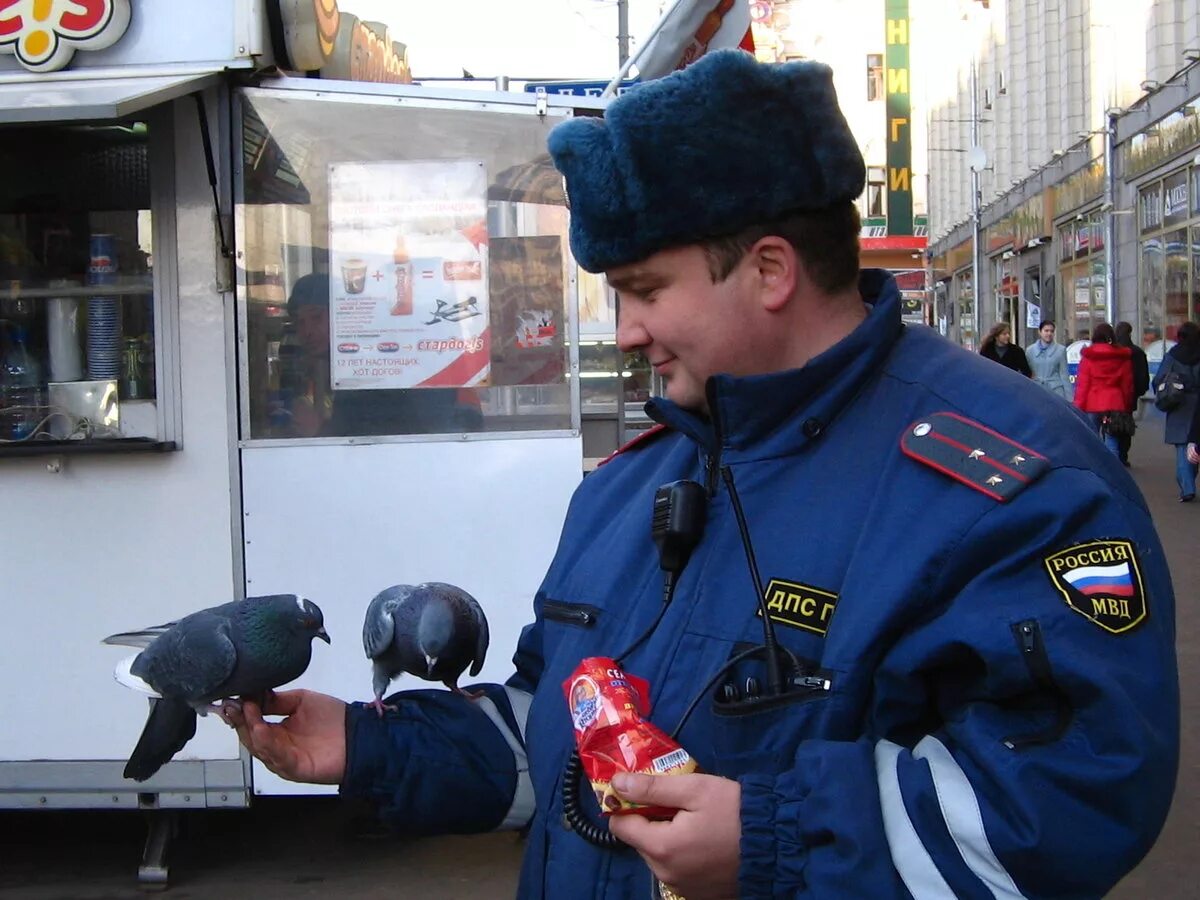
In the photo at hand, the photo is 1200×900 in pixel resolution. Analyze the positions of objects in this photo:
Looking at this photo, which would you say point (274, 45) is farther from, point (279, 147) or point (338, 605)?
point (338, 605)

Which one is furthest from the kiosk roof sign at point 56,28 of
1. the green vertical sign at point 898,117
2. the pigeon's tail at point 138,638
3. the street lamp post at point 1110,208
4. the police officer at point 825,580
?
the green vertical sign at point 898,117

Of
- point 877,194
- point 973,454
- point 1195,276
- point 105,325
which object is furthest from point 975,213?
point 973,454

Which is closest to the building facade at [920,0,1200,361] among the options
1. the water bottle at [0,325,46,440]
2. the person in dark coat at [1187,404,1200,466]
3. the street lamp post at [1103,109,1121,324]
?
the street lamp post at [1103,109,1121,324]

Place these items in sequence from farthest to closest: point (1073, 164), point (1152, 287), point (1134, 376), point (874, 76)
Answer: point (874, 76) < point (1073, 164) < point (1152, 287) < point (1134, 376)

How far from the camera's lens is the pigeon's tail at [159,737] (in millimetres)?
2197

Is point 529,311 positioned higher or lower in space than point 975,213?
lower

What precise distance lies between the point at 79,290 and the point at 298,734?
3.13 metres

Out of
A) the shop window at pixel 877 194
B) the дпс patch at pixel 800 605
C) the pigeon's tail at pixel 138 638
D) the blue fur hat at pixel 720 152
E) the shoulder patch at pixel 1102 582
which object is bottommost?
the pigeon's tail at pixel 138 638

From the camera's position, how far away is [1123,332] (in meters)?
14.3

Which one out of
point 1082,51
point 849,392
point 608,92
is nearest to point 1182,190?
point 1082,51

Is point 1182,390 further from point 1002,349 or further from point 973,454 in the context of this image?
point 973,454

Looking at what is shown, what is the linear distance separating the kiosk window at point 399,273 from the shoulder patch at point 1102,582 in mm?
3455

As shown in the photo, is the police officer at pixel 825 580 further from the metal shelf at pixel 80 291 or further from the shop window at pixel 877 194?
the shop window at pixel 877 194

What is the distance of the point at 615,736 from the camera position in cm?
150
